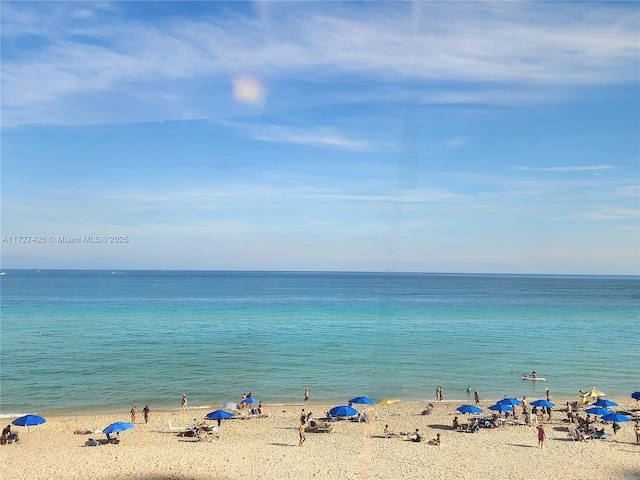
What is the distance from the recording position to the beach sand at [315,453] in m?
18.9

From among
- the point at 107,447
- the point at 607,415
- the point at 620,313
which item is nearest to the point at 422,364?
the point at 607,415

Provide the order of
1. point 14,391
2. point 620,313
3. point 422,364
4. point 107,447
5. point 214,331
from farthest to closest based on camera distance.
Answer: point 620,313 < point 214,331 < point 422,364 < point 14,391 < point 107,447

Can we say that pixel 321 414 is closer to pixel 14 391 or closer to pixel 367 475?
pixel 367 475

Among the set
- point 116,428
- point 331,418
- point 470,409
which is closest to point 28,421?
point 116,428

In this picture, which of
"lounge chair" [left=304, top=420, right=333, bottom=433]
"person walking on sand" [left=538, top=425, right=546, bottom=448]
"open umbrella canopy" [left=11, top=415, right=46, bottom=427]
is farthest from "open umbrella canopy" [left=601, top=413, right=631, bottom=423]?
"open umbrella canopy" [left=11, top=415, right=46, bottom=427]

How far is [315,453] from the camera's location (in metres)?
21.4

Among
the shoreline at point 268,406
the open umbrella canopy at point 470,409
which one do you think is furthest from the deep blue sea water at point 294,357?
the open umbrella canopy at point 470,409

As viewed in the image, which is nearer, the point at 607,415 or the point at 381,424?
the point at 607,415

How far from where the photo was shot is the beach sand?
62.1 feet

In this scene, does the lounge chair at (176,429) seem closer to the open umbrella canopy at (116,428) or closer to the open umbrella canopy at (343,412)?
the open umbrella canopy at (116,428)

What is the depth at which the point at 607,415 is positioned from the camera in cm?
2428

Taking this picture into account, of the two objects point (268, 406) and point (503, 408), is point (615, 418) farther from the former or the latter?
point (268, 406)

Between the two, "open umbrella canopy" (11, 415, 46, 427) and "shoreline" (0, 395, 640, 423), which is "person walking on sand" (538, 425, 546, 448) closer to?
"shoreline" (0, 395, 640, 423)

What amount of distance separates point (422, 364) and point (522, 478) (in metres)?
24.2
